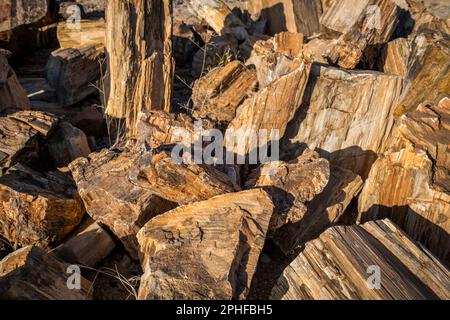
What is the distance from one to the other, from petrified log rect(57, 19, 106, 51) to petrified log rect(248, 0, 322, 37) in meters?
2.35

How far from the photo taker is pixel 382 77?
392 cm

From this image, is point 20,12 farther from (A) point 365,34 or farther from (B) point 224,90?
(A) point 365,34

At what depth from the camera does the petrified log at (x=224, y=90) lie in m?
4.30

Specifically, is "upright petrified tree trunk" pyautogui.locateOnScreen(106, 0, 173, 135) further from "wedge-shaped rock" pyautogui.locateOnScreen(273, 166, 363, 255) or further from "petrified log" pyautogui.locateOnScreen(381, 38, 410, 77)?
"petrified log" pyautogui.locateOnScreen(381, 38, 410, 77)

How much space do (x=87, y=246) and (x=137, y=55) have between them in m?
1.85

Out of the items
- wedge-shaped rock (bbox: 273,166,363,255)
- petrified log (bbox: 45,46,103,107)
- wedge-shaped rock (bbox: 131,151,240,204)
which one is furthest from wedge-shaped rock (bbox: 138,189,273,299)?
petrified log (bbox: 45,46,103,107)

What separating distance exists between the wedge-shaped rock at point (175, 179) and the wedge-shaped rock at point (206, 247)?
0.09 m

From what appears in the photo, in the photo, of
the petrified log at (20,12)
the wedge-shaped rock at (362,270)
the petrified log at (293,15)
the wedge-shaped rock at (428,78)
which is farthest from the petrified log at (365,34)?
the petrified log at (20,12)

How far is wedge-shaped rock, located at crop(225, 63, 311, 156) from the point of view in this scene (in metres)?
3.71

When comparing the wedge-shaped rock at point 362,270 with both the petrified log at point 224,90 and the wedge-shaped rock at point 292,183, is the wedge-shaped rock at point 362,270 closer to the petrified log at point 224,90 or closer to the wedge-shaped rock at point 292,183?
the wedge-shaped rock at point 292,183

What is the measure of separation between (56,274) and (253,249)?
1.25 meters
